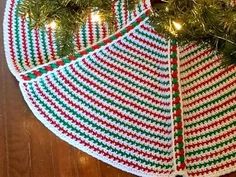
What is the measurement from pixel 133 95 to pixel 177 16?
329 millimetres

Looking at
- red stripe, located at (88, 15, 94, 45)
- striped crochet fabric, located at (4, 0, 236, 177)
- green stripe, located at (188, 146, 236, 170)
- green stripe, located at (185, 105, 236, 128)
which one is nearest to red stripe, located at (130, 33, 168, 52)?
striped crochet fabric, located at (4, 0, 236, 177)

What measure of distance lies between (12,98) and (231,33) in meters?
0.62

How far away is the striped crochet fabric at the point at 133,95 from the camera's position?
124cm

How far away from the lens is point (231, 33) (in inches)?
41.1

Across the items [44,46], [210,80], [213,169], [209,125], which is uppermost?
[44,46]

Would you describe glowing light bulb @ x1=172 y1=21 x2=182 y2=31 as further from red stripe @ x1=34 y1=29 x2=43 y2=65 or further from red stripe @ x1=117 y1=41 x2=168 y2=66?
red stripe @ x1=34 y1=29 x2=43 y2=65

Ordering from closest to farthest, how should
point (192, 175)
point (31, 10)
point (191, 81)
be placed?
point (31, 10), point (192, 175), point (191, 81)

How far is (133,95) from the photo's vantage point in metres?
1.30

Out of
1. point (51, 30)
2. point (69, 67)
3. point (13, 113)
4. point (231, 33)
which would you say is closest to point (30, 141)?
point (13, 113)

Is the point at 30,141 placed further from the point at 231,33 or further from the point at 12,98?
the point at 231,33

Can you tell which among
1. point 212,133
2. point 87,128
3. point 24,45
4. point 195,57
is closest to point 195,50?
point 195,57

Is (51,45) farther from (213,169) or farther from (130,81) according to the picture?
(213,169)

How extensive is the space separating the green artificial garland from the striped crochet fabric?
232mm

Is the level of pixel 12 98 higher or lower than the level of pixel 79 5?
lower
